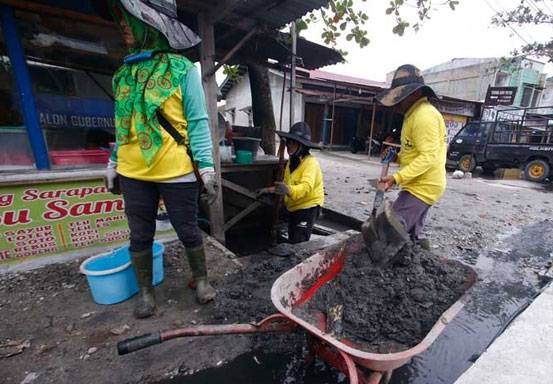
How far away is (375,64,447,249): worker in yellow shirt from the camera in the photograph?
2346mm

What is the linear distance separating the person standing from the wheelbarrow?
33.2 inches

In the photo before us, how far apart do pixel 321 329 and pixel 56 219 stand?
275 centimetres

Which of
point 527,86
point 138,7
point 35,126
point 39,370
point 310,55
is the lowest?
point 39,370

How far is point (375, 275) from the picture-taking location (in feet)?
6.21

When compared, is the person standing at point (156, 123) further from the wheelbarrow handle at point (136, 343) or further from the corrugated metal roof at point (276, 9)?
the corrugated metal roof at point (276, 9)

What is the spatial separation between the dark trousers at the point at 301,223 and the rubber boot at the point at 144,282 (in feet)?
6.21

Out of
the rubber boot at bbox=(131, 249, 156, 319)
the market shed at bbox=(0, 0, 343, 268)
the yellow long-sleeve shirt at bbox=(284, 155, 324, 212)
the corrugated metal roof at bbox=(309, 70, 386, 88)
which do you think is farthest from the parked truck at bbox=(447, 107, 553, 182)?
the rubber boot at bbox=(131, 249, 156, 319)

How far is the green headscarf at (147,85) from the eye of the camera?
1800 mm

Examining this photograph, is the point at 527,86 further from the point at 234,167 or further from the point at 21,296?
the point at 21,296

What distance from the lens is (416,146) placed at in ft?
7.97

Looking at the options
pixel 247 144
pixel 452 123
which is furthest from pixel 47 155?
pixel 452 123

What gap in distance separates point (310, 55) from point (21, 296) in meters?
5.26

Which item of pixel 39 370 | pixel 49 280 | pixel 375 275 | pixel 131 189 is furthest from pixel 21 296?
pixel 375 275

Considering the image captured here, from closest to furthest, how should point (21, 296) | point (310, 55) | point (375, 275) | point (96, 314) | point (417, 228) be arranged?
point (375, 275)
point (96, 314)
point (21, 296)
point (417, 228)
point (310, 55)
